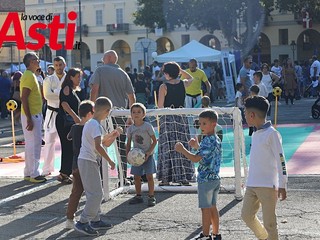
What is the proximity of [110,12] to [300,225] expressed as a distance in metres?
75.1

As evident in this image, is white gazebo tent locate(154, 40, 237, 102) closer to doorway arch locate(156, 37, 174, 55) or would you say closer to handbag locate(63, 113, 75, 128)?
handbag locate(63, 113, 75, 128)

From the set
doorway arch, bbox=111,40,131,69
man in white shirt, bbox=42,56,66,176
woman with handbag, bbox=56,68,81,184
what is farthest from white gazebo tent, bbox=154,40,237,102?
doorway arch, bbox=111,40,131,69

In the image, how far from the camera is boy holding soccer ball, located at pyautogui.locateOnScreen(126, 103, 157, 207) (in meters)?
9.17

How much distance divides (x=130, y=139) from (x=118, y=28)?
72.2 metres

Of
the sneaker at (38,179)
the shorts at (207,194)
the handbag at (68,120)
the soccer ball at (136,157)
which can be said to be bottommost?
the sneaker at (38,179)

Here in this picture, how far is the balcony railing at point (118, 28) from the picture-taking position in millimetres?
80375

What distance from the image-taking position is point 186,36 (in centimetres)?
7544

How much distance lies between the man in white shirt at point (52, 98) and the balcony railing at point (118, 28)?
228 ft

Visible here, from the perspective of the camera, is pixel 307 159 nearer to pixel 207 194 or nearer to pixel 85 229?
pixel 207 194

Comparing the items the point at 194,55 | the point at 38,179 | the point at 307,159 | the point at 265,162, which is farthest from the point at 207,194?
the point at 194,55

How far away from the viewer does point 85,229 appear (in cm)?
764

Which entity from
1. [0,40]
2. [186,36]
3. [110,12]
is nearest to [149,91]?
[0,40]

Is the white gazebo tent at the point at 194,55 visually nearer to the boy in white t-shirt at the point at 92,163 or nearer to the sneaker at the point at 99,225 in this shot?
the sneaker at the point at 99,225

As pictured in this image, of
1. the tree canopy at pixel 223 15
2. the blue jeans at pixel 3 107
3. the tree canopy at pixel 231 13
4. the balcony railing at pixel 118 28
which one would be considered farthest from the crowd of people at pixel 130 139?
the balcony railing at pixel 118 28
